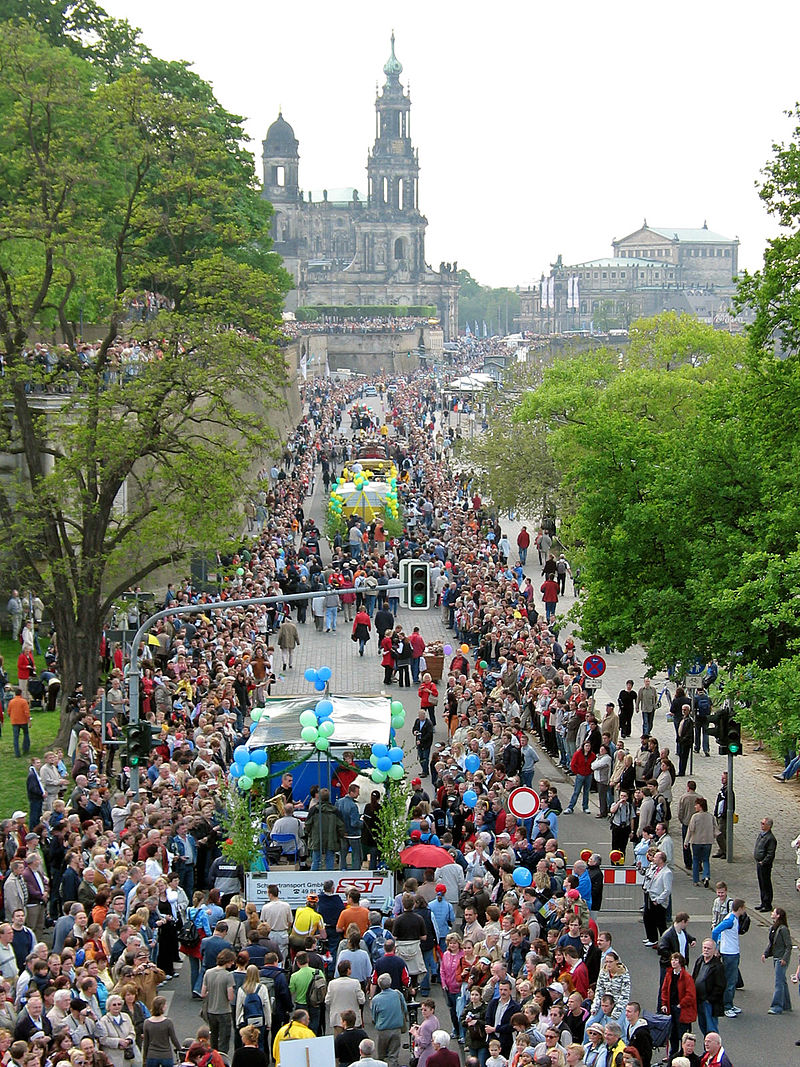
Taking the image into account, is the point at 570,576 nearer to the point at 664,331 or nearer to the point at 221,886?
the point at 664,331

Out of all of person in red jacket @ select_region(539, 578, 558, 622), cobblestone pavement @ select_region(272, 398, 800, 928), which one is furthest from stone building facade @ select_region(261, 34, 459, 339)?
person in red jacket @ select_region(539, 578, 558, 622)

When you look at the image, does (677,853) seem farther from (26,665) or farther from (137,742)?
(26,665)

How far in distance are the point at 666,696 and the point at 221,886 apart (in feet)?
50.8

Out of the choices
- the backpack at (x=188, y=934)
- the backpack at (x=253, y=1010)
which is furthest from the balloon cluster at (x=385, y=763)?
the backpack at (x=253, y=1010)

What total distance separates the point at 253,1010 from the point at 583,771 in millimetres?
10763

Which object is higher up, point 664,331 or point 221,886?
point 664,331

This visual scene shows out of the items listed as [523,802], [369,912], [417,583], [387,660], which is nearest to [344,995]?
[369,912]

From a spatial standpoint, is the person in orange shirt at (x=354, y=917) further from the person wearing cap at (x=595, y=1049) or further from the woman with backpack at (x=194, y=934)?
the person wearing cap at (x=595, y=1049)

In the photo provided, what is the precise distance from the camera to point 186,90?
61.2m

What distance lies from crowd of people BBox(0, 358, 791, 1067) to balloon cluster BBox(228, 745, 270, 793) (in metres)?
0.33

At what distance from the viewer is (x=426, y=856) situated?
17.2m

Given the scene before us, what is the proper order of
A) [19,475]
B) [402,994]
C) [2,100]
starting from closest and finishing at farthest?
1. [402,994]
2. [19,475]
3. [2,100]

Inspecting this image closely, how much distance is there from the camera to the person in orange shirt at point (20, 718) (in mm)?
24375

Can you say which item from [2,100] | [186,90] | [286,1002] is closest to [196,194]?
[2,100]
